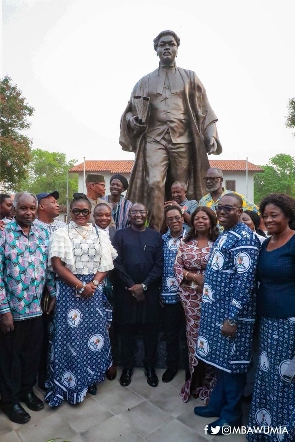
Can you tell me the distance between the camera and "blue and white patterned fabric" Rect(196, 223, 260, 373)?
2492 mm

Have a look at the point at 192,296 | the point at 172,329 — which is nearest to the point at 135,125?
the point at 192,296

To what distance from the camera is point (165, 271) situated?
11.3 feet

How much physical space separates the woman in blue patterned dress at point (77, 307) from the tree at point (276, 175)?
4175cm

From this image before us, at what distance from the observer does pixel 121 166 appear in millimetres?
32969

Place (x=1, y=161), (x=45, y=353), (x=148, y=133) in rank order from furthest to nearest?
(x=1, y=161)
(x=148, y=133)
(x=45, y=353)

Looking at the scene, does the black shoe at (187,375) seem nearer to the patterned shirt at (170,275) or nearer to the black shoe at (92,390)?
the patterned shirt at (170,275)

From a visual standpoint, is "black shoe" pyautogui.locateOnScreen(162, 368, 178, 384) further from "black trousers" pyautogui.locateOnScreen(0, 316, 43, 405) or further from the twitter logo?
"black trousers" pyautogui.locateOnScreen(0, 316, 43, 405)

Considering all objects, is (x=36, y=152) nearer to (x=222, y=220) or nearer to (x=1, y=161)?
(x=1, y=161)

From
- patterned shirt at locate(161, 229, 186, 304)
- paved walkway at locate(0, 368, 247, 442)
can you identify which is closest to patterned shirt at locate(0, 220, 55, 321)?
paved walkway at locate(0, 368, 247, 442)

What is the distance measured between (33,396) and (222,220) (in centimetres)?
232

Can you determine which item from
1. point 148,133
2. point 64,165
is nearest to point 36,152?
point 64,165

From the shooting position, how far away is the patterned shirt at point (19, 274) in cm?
281

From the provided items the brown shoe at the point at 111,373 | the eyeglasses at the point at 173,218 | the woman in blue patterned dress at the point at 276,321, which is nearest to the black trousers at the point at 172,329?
the brown shoe at the point at 111,373

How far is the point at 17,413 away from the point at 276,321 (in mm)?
2247
